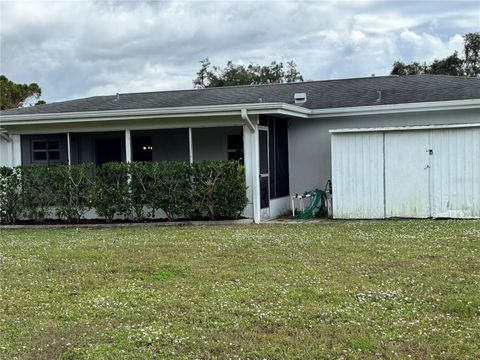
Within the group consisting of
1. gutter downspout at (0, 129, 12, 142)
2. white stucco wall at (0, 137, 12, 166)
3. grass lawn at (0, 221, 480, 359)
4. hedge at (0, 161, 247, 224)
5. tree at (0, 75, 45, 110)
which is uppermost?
tree at (0, 75, 45, 110)

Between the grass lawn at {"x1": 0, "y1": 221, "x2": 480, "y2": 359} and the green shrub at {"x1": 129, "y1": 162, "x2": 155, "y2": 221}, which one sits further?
the green shrub at {"x1": 129, "y1": 162, "x2": 155, "y2": 221}

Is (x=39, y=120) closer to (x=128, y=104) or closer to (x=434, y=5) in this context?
(x=128, y=104)

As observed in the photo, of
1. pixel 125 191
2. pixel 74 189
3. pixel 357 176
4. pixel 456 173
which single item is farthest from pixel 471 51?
pixel 74 189

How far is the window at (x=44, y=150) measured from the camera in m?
14.7

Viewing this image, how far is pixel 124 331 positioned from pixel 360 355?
75.4 inches

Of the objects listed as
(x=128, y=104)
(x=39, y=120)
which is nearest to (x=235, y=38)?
(x=128, y=104)

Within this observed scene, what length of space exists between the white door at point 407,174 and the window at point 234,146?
4281mm

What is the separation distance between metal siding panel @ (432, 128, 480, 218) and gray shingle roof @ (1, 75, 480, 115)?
1.31 meters

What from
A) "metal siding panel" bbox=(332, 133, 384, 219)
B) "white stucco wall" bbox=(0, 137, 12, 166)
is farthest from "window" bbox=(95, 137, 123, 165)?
"metal siding panel" bbox=(332, 133, 384, 219)

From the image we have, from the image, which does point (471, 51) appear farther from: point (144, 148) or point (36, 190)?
point (36, 190)

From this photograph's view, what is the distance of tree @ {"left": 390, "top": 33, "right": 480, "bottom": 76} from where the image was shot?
113ft

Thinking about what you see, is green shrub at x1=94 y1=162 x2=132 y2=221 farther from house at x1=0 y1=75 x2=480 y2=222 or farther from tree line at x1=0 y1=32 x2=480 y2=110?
tree line at x1=0 y1=32 x2=480 y2=110

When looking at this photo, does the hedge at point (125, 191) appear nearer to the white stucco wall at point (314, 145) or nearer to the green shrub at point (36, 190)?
the green shrub at point (36, 190)

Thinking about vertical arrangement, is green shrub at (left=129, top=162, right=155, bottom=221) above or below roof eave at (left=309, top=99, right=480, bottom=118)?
below
